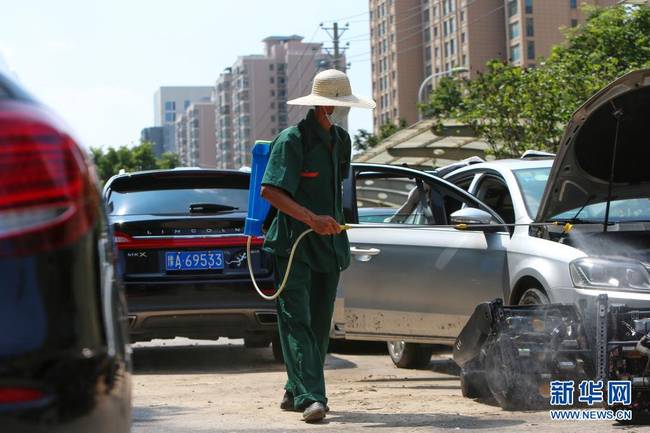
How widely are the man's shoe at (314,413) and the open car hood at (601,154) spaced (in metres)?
2.12

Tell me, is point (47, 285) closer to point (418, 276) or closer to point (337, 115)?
point (337, 115)

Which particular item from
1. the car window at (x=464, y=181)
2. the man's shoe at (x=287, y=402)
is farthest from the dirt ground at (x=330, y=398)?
the car window at (x=464, y=181)

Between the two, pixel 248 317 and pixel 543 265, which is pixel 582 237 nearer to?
pixel 543 265

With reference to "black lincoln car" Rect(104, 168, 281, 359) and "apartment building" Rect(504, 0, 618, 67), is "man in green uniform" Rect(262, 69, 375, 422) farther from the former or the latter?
"apartment building" Rect(504, 0, 618, 67)

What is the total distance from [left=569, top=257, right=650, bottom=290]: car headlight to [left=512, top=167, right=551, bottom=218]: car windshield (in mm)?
1324

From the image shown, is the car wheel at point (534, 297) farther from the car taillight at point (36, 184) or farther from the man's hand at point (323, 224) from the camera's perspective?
the car taillight at point (36, 184)

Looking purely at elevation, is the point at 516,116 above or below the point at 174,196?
above

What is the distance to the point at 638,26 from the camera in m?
35.4

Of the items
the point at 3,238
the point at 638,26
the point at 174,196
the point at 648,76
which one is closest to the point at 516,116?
the point at 638,26

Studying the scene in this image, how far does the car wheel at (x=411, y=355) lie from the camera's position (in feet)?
29.4

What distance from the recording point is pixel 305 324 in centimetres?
622

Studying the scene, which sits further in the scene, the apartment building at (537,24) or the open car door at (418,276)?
the apartment building at (537,24)

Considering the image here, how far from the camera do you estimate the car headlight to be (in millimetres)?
6234

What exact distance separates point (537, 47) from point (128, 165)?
145ft
